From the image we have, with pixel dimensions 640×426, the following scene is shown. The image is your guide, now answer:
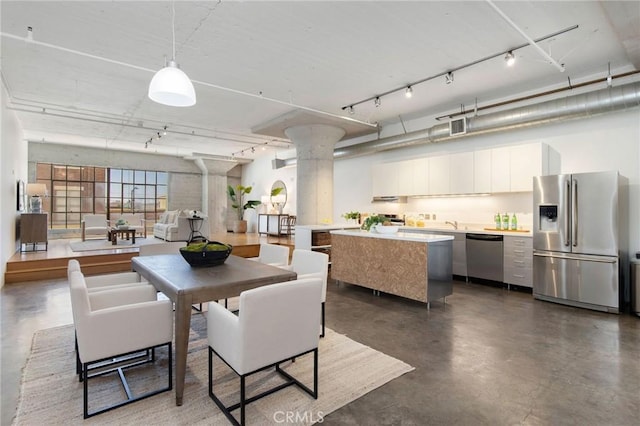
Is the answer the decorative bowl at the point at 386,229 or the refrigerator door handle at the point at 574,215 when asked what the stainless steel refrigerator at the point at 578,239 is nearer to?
the refrigerator door handle at the point at 574,215

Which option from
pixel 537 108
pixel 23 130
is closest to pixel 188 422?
pixel 537 108

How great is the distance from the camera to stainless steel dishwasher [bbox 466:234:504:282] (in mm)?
5199

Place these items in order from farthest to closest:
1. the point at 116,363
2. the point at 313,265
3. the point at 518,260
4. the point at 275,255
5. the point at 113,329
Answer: the point at 518,260 < the point at 275,255 < the point at 313,265 < the point at 116,363 < the point at 113,329

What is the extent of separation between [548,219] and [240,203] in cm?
1149

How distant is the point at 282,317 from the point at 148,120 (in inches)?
272

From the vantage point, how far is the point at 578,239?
426 centimetres

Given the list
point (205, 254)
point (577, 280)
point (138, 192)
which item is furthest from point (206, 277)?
point (138, 192)

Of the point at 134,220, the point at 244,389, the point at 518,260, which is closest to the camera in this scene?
the point at 244,389

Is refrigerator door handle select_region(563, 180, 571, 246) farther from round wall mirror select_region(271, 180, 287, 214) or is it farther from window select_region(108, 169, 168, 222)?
window select_region(108, 169, 168, 222)

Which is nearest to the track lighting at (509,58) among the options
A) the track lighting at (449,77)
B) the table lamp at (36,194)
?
the track lighting at (449,77)

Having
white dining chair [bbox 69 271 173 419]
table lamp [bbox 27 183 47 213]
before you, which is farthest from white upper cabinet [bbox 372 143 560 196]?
table lamp [bbox 27 183 47 213]

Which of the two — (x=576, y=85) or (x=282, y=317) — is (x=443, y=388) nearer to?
(x=282, y=317)

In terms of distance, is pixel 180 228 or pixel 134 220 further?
pixel 134 220

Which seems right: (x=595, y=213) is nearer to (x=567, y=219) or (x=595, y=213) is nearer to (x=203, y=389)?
(x=567, y=219)
